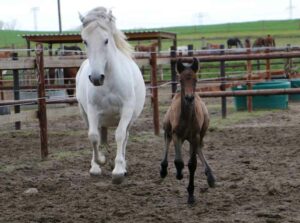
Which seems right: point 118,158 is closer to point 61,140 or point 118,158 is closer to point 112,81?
point 112,81

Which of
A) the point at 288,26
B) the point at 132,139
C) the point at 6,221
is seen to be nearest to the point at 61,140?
the point at 132,139

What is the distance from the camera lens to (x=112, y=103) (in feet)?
21.0

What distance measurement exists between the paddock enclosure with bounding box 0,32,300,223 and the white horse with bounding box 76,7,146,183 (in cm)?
51

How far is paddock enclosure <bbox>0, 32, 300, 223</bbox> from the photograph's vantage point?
16.1 ft

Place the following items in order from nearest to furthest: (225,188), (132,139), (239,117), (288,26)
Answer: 1. (225,188)
2. (132,139)
3. (239,117)
4. (288,26)

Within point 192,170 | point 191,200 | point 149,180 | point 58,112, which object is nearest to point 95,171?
point 149,180

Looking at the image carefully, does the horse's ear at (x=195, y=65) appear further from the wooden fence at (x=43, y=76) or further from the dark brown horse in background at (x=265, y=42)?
the dark brown horse in background at (x=265, y=42)

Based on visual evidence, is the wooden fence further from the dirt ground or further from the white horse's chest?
the white horse's chest

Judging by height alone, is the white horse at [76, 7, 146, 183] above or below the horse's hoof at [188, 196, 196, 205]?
above

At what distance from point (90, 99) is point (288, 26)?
61.1 metres

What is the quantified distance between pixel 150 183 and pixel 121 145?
21.2 inches

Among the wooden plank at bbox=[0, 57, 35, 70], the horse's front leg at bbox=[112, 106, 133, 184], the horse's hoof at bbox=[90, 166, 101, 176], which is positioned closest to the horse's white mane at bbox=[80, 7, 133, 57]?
the horse's front leg at bbox=[112, 106, 133, 184]

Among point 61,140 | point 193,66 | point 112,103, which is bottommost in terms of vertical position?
point 61,140

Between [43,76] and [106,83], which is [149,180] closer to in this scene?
[106,83]
